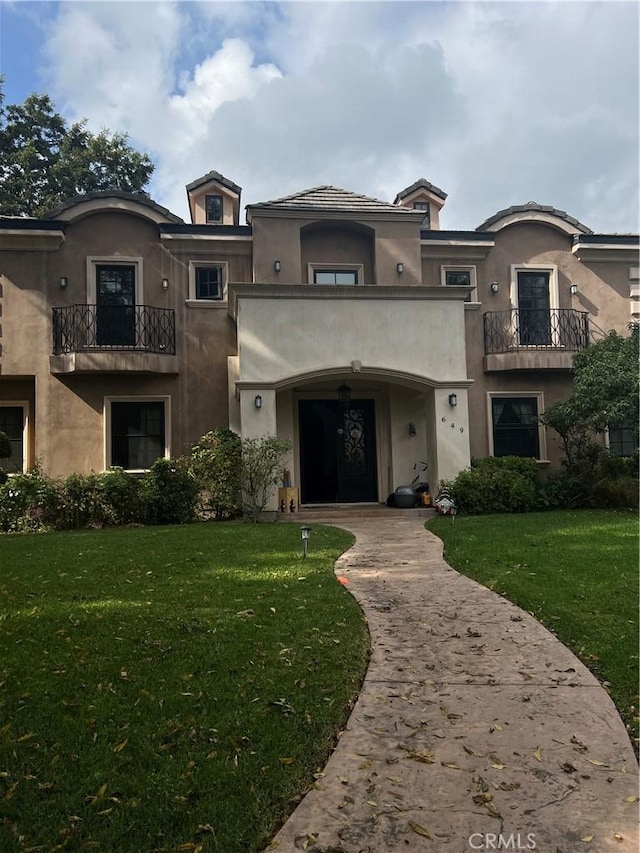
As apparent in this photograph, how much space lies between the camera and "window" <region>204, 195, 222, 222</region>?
58.9 ft

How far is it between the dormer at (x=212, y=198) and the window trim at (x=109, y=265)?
363cm

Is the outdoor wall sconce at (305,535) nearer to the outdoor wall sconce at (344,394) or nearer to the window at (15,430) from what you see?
the outdoor wall sconce at (344,394)

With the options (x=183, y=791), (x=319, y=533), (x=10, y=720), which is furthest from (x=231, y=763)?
(x=319, y=533)

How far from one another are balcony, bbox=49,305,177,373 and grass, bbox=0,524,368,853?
26.7 feet

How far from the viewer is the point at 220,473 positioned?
1227 cm

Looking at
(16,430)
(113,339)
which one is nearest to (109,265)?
(113,339)

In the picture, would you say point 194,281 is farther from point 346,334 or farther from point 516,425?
point 516,425

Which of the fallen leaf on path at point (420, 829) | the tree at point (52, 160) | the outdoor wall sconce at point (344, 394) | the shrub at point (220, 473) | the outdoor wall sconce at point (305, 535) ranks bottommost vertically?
the fallen leaf on path at point (420, 829)

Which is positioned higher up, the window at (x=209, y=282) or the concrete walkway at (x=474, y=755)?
the window at (x=209, y=282)

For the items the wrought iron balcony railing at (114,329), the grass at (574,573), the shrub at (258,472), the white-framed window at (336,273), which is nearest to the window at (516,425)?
the grass at (574,573)

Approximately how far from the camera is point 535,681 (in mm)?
3967

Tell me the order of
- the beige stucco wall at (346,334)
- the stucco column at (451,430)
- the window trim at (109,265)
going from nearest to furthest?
the beige stucco wall at (346,334), the stucco column at (451,430), the window trim at (109,265)

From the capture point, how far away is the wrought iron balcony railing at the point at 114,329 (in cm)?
1454

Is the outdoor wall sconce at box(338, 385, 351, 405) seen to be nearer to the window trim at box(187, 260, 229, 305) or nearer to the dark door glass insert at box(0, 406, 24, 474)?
the window trim at box(187, 260, 229, 305)
